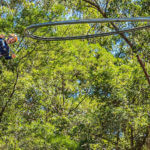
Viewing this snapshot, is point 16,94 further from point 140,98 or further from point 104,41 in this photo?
point 104,41

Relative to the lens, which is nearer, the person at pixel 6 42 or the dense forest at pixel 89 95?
the person at pixel 6 42

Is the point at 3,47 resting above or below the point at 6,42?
below

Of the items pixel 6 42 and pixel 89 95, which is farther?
pixel 89 95

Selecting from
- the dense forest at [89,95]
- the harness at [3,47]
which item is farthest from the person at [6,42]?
the dense forest at [89,95]

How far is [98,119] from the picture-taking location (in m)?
9.16

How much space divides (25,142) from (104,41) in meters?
5.87

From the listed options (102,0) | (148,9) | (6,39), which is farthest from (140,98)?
(6,39)

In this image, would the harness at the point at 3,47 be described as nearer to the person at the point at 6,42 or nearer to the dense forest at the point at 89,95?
the person at the point at 6,42

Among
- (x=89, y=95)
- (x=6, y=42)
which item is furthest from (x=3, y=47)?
(x=89, y=95)

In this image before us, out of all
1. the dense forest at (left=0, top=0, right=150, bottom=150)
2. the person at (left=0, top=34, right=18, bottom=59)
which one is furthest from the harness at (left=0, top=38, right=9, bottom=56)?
the dense forest at (left=0, top=0, right=150, bottom=150)

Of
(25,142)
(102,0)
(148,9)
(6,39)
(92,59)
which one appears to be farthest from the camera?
(92,59)

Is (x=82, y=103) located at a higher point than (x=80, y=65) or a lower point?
lower

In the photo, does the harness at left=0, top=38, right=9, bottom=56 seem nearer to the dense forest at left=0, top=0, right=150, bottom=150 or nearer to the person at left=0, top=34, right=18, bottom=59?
the person at left=0, top=34, right=18, bottom=59

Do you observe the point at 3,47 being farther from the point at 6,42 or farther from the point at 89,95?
the point at 89,95
